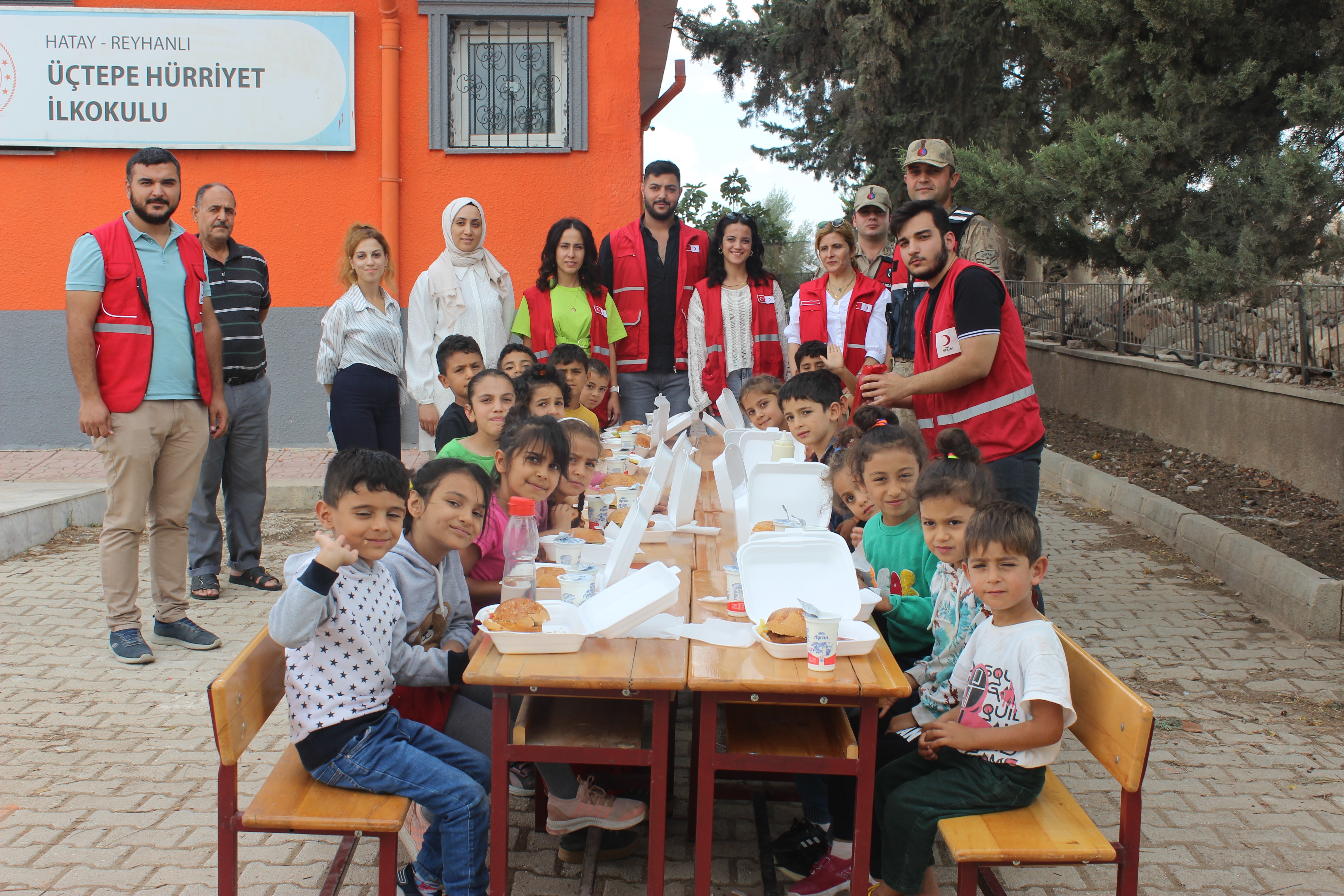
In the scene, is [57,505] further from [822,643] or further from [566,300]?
[822,643]

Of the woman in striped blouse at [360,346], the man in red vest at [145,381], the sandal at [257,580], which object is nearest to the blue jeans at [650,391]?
the woman in striped blouse at [360,346]

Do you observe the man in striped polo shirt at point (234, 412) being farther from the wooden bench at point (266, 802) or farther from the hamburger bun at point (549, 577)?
the wooden bench at point (266, 802)

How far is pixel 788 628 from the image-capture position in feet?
8.02

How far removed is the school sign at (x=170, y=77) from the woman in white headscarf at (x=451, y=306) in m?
3.85

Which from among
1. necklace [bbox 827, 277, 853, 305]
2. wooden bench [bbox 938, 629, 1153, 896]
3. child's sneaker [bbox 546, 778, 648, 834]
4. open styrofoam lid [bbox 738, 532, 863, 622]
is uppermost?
necklace [bbox 827, 277, 853, 305]

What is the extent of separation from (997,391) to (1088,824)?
1.63 m

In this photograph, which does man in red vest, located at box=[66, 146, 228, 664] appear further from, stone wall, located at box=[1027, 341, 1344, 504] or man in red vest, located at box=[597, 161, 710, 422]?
stone wall, located at box=[1027, 341, 1344, 504]

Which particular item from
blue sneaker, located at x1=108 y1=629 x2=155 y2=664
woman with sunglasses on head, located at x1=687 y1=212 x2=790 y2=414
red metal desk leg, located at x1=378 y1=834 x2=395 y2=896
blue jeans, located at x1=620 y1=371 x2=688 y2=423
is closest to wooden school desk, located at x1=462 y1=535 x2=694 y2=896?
red metal desk leg, located at x1=378 y1=834 x2=395 y2=896

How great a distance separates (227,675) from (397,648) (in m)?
0.46

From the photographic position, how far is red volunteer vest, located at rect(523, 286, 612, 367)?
19.2 feet

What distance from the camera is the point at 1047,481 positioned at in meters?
9.44

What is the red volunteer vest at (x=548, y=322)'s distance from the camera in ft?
19.2

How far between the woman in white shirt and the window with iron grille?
3718mm

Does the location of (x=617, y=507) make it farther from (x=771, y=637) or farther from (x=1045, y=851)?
(x=1045, y=851)
